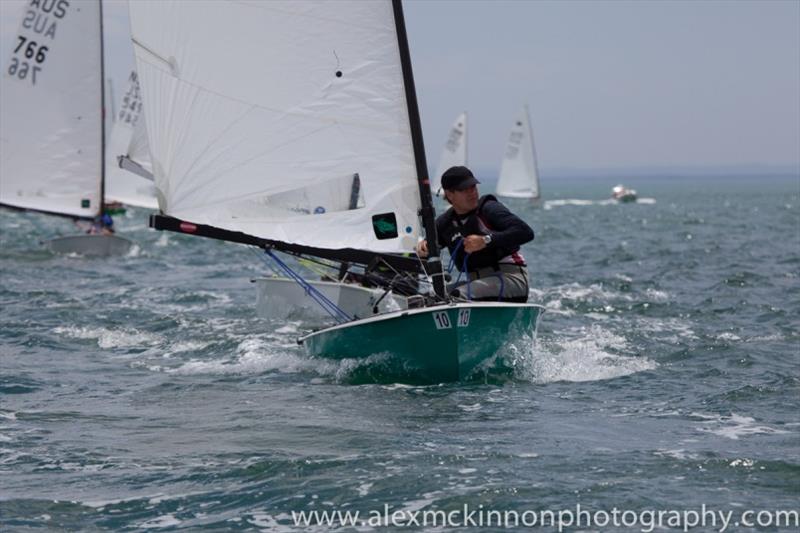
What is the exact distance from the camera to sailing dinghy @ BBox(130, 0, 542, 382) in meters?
10.8

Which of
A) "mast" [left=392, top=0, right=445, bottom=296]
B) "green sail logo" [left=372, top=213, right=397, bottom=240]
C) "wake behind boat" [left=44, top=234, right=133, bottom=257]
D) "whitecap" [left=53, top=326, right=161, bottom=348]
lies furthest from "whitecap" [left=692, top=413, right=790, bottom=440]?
"wake behind boat" [left=44, top=234, right=133, bottom=257]

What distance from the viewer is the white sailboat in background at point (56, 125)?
90.4 feet

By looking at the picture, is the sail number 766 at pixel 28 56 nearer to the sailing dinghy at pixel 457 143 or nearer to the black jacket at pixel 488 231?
the black jacket at pixel 488 231

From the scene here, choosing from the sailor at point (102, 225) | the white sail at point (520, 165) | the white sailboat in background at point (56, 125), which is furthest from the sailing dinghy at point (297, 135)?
the white sail at point (520, 165)

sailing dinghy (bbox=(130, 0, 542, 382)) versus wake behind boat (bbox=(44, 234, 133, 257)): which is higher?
sailing dinghy (bbox=(130, 0, 542, 382))

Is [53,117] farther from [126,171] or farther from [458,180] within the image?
[458,180]

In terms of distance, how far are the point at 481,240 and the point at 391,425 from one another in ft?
6.47

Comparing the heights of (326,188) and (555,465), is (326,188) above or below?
above

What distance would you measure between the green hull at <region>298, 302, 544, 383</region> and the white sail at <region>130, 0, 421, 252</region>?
97cm

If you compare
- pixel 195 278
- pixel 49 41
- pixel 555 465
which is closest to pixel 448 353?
pixel 555 465

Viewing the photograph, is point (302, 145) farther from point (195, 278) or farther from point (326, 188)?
point (195, 278)

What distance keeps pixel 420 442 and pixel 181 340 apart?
6.86m

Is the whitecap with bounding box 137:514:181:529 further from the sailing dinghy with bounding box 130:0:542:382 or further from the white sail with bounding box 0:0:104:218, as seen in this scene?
the white sail with bounding box 0:0:104:218

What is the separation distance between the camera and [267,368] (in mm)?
11836
